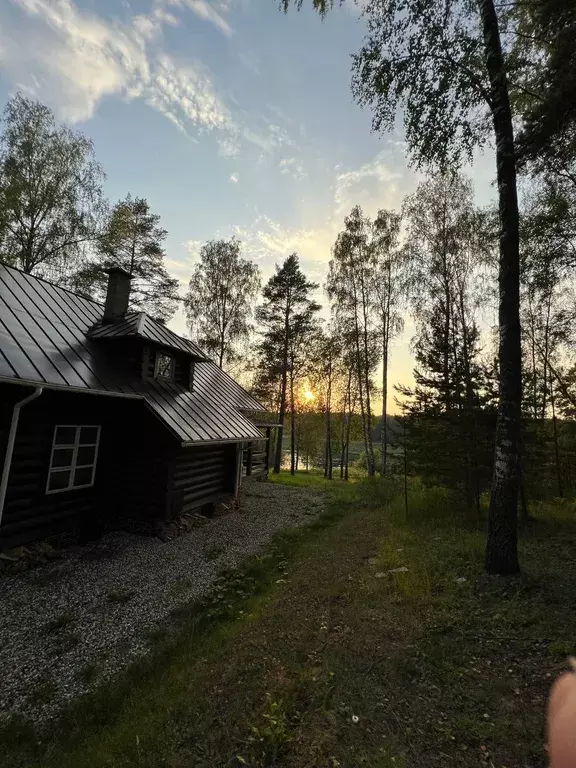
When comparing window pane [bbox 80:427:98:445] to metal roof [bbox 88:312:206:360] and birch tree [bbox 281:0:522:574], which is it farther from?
birch tree [bbox 281:0:522:574]

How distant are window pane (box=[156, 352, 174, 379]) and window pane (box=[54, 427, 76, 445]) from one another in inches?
115

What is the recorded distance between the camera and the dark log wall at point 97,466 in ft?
21.5

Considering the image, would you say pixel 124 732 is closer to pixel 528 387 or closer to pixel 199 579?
pixel 199 579

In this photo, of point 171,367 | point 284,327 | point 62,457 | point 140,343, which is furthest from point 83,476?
point 284,327

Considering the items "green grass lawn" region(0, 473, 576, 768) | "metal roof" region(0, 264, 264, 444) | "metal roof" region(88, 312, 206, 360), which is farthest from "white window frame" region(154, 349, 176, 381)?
"green grass lawn" region(0, 473, 576, 768)

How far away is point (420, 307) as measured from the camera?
14.8 meters

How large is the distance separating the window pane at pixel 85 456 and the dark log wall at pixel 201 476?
1.88 metres

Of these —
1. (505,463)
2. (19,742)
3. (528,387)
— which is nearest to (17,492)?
(19,742)

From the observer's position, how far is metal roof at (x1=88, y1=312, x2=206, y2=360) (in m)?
9.00

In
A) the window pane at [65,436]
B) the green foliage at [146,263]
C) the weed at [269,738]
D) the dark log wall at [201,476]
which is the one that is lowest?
the weed at [269,738]

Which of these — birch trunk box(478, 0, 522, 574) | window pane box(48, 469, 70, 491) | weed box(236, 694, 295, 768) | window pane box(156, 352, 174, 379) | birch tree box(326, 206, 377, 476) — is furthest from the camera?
birch tree box(326, 206, 377, 476)


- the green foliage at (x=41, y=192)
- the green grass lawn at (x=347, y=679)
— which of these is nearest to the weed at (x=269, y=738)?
the green grass lawn at (x=347, y=679)

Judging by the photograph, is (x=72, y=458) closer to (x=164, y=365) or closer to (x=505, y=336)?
(x=164, y=365)

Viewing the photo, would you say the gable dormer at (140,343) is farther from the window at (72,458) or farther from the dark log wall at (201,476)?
the dark log wall at (201,476)
